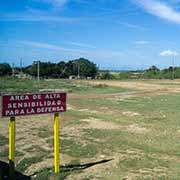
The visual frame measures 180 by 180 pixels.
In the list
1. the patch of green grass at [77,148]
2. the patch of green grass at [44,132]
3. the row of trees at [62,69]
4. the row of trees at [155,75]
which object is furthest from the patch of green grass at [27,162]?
the row of trees at [155,75]

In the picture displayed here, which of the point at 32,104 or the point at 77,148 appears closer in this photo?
the point at 32,104

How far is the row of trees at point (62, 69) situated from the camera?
7594cm

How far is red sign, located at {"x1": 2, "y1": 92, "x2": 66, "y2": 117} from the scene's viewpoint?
23.1 feet

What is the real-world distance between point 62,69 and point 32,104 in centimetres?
7211

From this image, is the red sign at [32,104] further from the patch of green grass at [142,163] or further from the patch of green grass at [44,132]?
the patch of green grass at [44,132]

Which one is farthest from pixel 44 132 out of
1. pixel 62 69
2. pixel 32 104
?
pixel 62 69

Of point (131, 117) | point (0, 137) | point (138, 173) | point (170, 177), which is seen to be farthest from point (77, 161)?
point (131, 117)

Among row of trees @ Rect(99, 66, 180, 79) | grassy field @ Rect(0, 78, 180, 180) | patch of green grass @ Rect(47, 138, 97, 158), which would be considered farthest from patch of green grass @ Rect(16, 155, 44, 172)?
row of trees @ Rect(99, 66, 180, 79)

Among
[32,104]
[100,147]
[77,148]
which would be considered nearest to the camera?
[32,104]

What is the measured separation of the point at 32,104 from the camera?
7316mm

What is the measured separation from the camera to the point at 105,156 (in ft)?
30.3

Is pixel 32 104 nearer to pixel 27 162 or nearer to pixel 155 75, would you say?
pixel 27 162

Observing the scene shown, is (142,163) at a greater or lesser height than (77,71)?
lesser

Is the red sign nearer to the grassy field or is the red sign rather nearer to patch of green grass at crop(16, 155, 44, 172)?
the grassy field
